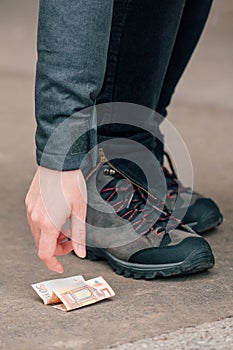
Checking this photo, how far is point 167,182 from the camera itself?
1724 mm

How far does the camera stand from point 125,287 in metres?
1.44

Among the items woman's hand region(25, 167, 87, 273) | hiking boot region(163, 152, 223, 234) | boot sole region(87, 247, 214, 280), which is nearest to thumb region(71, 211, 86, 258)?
woman's hand region(25, 167, 87, 273)

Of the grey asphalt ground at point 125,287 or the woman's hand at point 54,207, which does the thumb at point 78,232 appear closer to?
the woman's hand at point 54,207

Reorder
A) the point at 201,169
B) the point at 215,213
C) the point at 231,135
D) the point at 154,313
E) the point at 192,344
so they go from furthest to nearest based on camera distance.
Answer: the point at 231,135 < the point at 201,169 < the point at 215,213 < the point at 154,313 < the point at 192,344

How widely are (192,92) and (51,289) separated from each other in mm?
1751

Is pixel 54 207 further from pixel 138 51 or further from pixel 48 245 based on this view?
pixel 138 51

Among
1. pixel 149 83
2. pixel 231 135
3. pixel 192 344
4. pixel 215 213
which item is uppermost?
pixel 149 83

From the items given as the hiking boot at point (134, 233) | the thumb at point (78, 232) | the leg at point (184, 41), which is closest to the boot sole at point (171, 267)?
the hiking boot at point (134, 233)

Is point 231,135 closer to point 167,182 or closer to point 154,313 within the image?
point 167,182

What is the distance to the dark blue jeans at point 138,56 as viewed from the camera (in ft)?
4.94

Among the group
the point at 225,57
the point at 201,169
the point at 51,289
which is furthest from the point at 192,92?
Answer: the point at 51,289

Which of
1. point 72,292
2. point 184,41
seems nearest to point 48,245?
point 72,292

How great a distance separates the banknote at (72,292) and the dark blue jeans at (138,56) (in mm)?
260

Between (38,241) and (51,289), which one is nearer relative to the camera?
(38,241)
